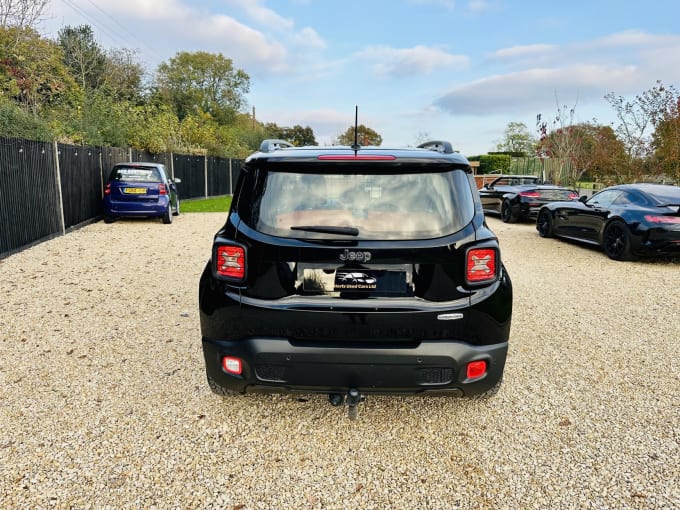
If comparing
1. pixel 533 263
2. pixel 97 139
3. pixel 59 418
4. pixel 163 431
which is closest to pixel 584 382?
pixel 163 431

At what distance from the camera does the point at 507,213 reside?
48.6 ft

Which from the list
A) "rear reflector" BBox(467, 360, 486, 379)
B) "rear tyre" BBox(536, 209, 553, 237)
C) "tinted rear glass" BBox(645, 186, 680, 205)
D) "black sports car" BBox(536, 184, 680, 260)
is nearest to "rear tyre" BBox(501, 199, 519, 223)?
"rear tyre" BBox(536, 209, 553, 237)

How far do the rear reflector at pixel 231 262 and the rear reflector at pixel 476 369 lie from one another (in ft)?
4.30

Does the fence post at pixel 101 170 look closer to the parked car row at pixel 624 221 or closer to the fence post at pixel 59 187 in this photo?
the fence post at pixel 59 187

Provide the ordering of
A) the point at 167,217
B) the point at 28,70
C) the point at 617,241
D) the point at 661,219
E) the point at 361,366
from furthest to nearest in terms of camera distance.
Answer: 1. the point at 28,70
2. the point at 167,217
3. the point at 617,241
4. the point at 661,219
5. the point at 361,366

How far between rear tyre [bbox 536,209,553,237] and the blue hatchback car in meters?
9.62

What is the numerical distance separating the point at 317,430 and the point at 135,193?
11124 mm

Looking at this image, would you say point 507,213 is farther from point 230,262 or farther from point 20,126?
point 230,262

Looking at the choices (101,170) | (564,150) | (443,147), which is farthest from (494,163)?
(443,147)

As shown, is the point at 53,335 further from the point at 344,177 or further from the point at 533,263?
the point at 533,263

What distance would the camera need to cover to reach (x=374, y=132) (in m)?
68.2

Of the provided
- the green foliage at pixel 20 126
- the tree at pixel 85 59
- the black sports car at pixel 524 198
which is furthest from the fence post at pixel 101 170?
the tree at pixel 85 59

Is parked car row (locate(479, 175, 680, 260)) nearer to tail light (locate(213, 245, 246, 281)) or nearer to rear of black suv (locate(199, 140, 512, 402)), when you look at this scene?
rear of black suv (locate(199, 140, 512, 402))

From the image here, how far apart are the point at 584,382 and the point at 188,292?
4.53 metres
